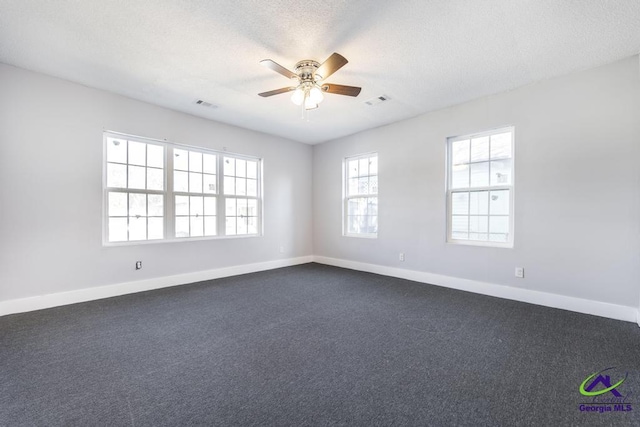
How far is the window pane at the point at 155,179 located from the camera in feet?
13.2

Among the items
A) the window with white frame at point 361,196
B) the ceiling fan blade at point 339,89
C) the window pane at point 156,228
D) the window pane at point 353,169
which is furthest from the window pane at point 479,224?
the window pane at point 156,228

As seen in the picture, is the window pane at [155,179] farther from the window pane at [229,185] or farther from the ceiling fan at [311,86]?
the ceiling fan at [311,86]

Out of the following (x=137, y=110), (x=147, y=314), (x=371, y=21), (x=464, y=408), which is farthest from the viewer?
(x=137, y=110)

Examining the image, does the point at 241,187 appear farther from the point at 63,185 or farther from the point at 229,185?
the point at 63,185

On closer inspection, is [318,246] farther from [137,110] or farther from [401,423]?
[401,423]

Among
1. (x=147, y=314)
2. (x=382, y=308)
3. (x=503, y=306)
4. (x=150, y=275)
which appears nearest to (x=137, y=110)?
(x=150, y=275)

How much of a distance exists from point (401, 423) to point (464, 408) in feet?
1.32

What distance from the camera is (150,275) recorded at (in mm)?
3975

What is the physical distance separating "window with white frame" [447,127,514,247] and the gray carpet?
973 mm

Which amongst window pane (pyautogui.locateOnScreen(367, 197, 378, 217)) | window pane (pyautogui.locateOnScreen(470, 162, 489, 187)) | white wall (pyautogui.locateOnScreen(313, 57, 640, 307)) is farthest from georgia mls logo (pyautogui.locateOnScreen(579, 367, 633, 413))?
window pane (pyautogui.locateOnScreen(367, 197, 378, 217))

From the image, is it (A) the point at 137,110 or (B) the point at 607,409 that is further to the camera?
(A) the point at 137,110

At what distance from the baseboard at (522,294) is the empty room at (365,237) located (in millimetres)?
25

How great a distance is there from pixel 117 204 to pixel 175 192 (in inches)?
29.9

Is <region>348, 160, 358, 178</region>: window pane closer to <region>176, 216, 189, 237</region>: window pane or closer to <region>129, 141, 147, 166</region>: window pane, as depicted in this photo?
<region>176, 216, 189, 237</region>: window pane
